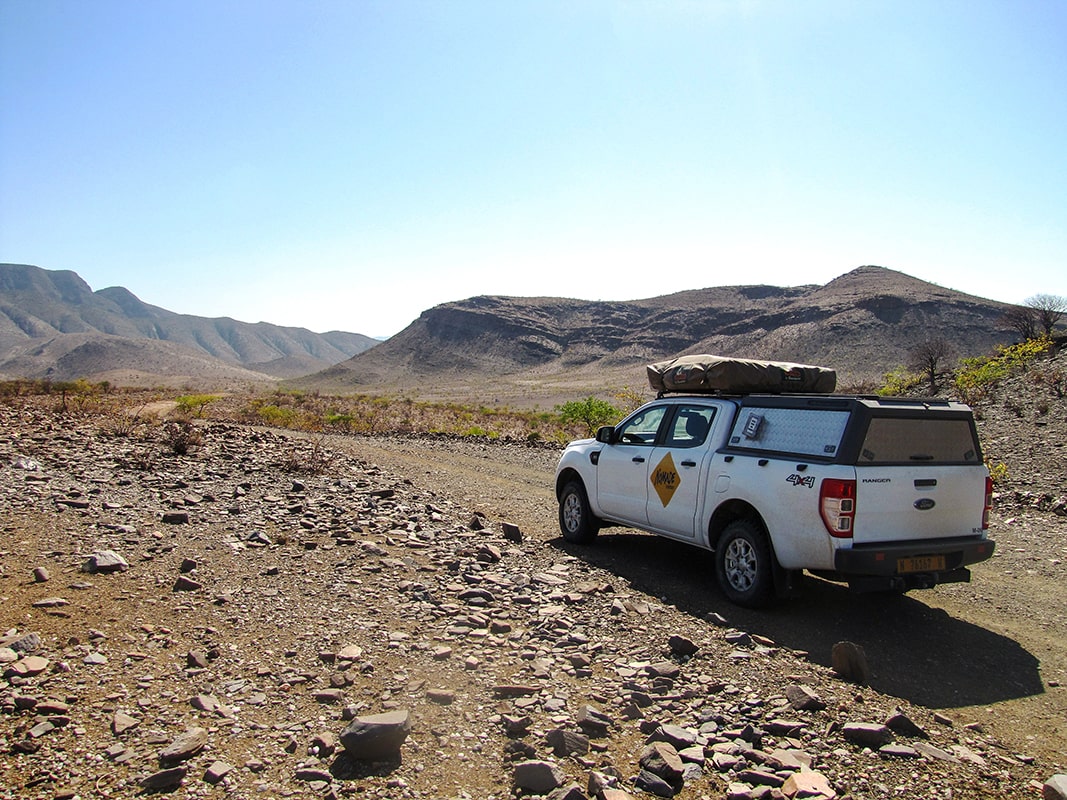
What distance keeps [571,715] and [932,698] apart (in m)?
2.56

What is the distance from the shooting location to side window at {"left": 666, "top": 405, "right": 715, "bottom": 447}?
7.36 meters

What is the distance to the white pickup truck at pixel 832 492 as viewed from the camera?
18.8 feet

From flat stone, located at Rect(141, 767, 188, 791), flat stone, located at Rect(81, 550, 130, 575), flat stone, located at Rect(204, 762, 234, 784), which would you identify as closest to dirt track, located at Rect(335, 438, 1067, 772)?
flat stone, located at Rect(204, 762, 234, 784)

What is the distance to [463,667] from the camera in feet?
16.1

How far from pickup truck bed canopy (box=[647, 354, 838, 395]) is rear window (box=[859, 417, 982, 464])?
50.3 inches

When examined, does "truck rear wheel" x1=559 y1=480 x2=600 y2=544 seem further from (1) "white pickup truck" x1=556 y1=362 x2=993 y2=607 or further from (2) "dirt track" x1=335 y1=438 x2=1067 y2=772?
(1) "white pickup truck" x1=556 y1=362 x2=993 y2=607

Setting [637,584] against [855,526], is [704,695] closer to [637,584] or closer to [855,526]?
[855,526]

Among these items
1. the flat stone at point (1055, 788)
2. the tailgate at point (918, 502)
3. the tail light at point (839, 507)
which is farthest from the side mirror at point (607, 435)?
the flat stone at point (1055, 788)

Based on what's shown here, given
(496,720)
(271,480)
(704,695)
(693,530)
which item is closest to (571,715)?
(496,720)

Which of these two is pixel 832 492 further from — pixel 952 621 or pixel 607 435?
pixel 607 435

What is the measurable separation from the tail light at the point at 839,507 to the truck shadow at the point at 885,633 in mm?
931

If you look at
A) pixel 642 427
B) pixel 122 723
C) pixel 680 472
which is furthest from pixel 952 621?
pixel 122 723

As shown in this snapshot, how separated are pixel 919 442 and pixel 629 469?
3.04 m

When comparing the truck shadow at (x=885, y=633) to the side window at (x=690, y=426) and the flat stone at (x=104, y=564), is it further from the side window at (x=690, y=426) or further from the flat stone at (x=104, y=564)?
the flat stone at (x=104, y=564)
